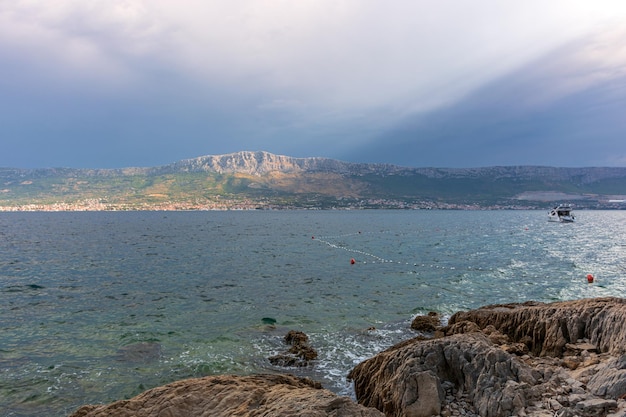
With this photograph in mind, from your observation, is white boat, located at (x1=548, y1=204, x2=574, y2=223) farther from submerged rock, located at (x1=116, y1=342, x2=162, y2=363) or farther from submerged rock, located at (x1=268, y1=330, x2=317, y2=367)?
submerged rock, located at (x1=116, y1=342, x2=162, y2=363)

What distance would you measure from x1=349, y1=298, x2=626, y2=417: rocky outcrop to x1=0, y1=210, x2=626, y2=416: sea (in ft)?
13.7

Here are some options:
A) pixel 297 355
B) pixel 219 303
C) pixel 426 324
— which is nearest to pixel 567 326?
pixel 426 324

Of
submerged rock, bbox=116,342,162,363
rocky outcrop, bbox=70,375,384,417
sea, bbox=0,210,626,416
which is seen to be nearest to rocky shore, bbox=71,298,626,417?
rocky outcrop, bbox=70,375,384,417

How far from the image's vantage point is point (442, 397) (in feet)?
32.2

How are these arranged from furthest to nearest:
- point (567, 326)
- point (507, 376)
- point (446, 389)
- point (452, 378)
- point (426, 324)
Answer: point (426, 324), point (567, 326), point (452, 378), point (446, 389), point (507, 376)

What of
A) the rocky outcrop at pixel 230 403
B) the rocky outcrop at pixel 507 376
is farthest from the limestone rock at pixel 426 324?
the rocky outcrop at pixel 230 403

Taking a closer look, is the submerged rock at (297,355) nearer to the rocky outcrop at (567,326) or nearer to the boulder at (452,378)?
the boulder at (452,378)

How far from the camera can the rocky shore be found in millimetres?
8406

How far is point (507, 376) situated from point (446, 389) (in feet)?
5.69

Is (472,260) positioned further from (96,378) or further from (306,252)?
(96,378)

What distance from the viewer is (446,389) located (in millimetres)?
10219

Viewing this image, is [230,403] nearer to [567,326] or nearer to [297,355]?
[297,355]

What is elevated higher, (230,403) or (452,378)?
(230,403)

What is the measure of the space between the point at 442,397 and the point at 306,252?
160ft
